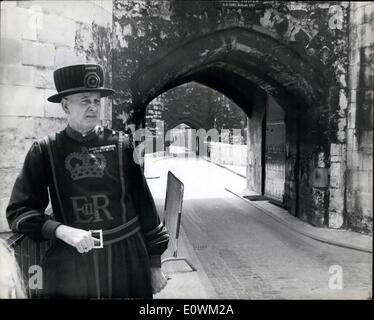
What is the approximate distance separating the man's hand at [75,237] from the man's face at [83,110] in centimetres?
66

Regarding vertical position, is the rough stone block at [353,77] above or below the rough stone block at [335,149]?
above

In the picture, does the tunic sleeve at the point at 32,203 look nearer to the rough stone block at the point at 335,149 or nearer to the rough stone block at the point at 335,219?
the rough stone block at the point at 335,219

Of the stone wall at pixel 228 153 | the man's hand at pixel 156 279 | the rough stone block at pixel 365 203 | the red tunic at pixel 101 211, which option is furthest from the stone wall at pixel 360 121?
the stone wall at pixel 228 153

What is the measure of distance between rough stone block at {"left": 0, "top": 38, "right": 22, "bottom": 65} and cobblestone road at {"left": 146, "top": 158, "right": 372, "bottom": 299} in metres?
1.89

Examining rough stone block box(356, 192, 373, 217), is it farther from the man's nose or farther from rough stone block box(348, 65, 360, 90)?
the man's nose

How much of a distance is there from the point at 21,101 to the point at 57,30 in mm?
618

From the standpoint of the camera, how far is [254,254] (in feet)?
16.4

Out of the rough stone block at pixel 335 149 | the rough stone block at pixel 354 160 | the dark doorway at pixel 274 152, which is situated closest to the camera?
the rough stone block at pixel 354 160

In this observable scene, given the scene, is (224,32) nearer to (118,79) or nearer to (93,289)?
(118,79)

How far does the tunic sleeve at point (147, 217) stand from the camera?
9.70ft

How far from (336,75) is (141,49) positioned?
237 centimetres

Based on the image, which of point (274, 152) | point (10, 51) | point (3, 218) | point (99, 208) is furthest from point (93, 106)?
point (274, 152)

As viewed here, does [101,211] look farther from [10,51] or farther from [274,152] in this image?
[274,152]

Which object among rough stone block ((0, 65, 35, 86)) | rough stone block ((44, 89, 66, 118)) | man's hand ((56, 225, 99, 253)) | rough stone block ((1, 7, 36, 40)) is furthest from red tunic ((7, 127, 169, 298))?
rough stone block ((1, 7, 36, 40))
